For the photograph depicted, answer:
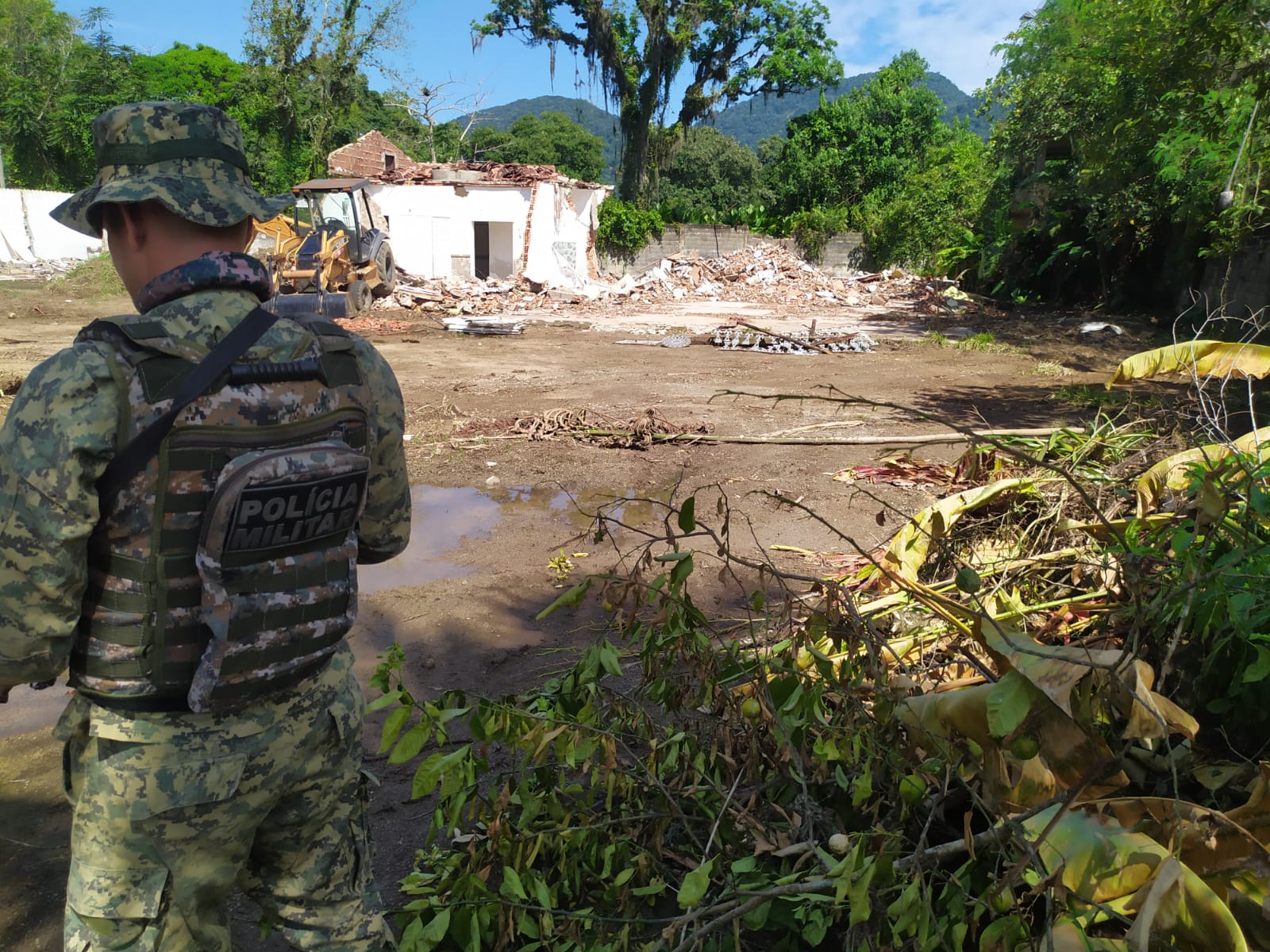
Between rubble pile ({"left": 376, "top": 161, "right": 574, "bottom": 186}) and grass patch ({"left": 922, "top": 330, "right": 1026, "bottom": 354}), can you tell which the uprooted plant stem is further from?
rubble pile ({"left": 376, "top": 161, "right": 574, "bottom": 186})

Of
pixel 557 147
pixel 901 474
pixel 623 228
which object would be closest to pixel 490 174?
pixel 623 228

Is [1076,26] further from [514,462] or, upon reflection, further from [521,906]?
[521,906]

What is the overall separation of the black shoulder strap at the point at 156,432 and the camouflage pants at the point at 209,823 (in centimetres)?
40

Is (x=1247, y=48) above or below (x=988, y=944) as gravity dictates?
above

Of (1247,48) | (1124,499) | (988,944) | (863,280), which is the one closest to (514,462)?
(1124,499)

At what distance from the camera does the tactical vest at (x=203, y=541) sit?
1.44 meters

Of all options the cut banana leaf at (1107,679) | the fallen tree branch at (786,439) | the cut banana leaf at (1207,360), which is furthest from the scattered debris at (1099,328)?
the cut banana leaf at (1107,679)

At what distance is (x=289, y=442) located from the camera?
1.56 m

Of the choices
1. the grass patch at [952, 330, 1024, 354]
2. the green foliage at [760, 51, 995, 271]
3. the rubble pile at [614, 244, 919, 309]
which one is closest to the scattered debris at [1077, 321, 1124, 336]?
the grass patch at [952, 330, 1024, 354]

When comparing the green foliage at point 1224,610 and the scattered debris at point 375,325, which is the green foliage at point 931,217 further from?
the green foliage at point 1224,610

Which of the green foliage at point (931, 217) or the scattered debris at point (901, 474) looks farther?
the green foliage at point (931, 217)

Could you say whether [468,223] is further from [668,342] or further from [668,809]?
[668,809]

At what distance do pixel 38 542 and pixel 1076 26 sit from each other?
59.2 ft

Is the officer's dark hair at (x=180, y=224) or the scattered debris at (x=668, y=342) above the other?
the officer's dark hair at (x=180, y=224)
